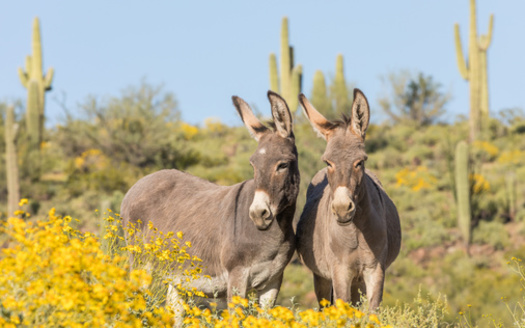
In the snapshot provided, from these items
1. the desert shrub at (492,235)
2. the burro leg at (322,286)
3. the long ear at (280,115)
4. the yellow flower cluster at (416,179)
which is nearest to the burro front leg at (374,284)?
the burro leg at (322,286)

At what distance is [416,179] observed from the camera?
32.9 metres

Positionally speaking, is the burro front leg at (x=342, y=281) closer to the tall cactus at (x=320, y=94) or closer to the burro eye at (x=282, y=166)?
the burro eye at (x=282, y=166)

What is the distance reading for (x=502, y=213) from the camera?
92.2ft

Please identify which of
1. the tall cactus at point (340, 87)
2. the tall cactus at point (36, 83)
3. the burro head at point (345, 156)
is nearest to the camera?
the burro head at point (345, 156)

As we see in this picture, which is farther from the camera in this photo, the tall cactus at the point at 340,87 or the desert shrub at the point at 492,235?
the tall cactus at the point at 340,87

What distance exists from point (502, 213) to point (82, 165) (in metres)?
21.2

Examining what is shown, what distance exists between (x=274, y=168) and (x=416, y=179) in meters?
28.6

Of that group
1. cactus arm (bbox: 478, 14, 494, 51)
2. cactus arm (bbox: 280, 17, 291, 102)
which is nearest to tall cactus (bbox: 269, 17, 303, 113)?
cactus arm (bbox: 280, 17, 291, 102)

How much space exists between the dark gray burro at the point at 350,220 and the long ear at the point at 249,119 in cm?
44

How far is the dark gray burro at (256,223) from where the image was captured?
541cm

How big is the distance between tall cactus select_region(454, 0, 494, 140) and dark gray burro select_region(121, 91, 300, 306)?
30593 millimetres

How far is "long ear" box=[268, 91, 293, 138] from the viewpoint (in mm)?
5773

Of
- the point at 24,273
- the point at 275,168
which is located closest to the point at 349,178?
the point at 275,168

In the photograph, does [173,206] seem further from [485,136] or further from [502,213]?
[485,136]
